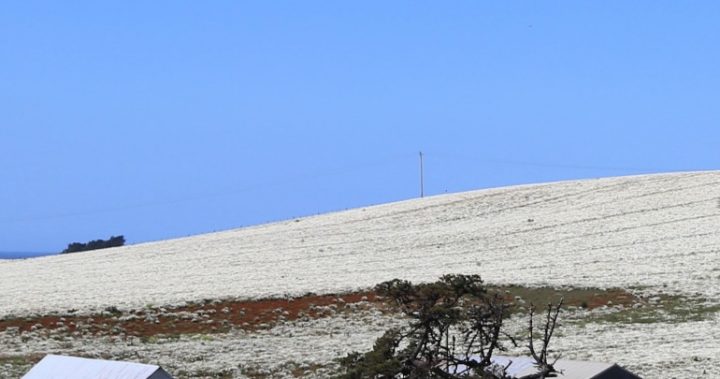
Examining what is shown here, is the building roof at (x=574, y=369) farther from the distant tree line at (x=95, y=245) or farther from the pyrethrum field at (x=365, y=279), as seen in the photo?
the distant tree line at (x=95, y=245)

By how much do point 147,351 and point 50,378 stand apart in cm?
1524

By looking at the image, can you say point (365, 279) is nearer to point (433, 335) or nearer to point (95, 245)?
point (433, 335)

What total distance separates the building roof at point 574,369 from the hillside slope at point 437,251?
69.9 ft

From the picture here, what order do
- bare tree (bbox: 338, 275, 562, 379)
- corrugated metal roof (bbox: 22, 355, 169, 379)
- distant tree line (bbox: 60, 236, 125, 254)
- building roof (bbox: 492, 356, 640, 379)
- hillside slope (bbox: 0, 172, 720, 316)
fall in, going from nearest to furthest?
bare tree (bbox: 338, 275, 562, 379) < corrugated metal roof (bbox: 22, 355, 169, 379) < building roof (bbox: 492, 356, 640, 379) < hillside slope (bbox: 0, 172, 720, 316) < distant tree line (bbox: 60, 236, 125, 254)

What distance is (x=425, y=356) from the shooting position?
15281mm

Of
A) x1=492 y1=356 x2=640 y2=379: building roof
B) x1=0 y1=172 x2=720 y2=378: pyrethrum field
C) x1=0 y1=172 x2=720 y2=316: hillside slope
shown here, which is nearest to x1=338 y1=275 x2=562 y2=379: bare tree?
x1=492 y1=356 x2=640 y2=379: building roof

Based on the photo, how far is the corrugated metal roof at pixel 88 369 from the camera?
55.8 feet

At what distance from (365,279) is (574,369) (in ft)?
89.2

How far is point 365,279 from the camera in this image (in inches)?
1826

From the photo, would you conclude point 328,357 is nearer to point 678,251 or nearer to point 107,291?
point 107,291

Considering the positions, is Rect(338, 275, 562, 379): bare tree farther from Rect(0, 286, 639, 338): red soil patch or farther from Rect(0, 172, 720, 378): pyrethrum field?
Rect(0, 286, 639, 338): red soil patch

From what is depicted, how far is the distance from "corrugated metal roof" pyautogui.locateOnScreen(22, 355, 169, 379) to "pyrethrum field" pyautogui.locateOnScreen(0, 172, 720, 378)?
10.3 metres

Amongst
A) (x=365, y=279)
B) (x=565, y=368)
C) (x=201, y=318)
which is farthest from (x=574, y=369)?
(x=365, y=279)

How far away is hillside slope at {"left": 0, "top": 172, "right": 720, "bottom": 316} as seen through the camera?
1774 inches
